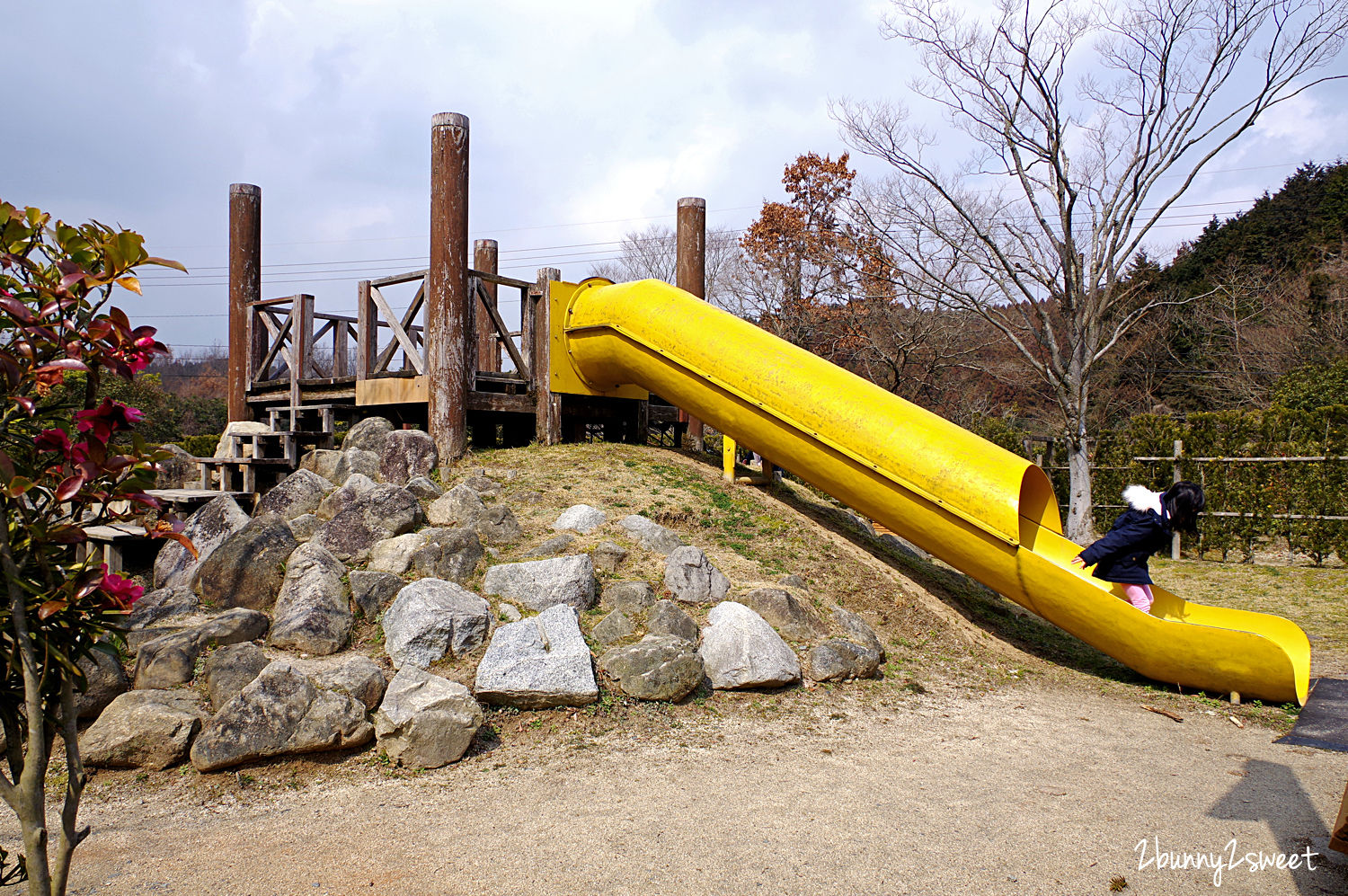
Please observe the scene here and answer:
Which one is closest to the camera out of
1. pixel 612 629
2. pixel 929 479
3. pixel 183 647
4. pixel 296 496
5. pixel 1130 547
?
pixel 183 647

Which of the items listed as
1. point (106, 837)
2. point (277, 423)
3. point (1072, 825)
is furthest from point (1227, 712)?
point (277, 423)

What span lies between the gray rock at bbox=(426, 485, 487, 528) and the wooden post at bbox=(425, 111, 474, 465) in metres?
1.54

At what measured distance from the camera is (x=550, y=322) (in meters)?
9.32

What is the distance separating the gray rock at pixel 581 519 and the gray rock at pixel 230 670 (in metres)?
2.50

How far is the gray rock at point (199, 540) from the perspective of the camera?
5.98 m

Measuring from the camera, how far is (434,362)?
8.36 metres

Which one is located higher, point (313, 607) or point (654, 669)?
point (313, 607)

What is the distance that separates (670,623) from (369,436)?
14.0ft

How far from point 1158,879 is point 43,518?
3.95 metres

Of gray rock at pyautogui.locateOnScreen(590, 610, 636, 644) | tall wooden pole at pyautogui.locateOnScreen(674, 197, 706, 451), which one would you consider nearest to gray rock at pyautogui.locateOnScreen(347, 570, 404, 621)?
gray rock at pyautogui.locateOnScreen(590, 610, 636, 644)

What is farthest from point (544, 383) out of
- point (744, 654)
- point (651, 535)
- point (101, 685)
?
point (101, 685)

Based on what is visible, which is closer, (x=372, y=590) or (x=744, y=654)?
(x=744, y=654)

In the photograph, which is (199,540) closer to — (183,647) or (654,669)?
(183,647)

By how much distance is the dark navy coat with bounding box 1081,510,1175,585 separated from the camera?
605cm
